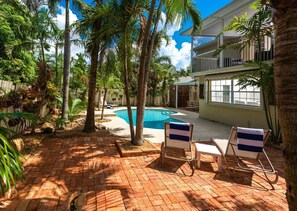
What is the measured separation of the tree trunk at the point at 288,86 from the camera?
4.41ft

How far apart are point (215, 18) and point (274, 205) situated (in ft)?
41.3

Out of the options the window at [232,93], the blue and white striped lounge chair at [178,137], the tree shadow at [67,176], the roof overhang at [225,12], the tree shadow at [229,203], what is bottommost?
the tree shadow at [229,203]

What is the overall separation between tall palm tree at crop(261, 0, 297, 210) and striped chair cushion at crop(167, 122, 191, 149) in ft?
12.9

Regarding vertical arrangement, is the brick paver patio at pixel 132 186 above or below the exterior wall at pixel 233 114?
below

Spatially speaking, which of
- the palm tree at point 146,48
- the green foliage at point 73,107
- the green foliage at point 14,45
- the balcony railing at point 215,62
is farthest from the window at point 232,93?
the green foliage at point 14,45

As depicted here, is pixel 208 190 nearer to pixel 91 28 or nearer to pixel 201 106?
pixel 91 28

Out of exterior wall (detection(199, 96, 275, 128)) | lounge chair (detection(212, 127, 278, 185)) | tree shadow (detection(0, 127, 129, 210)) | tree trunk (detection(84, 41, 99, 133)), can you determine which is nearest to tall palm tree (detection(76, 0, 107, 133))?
tree trunk (detection(84, 41, 99, 133))

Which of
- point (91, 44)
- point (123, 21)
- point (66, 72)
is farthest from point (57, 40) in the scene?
point (123, 21)

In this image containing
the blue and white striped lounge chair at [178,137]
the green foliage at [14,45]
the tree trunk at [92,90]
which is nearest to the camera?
the blue and white striped lounge chair at [178,137]

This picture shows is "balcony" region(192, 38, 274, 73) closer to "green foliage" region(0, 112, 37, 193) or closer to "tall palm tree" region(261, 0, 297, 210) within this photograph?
"tall palm tree" region(261, 0, 297, 210)

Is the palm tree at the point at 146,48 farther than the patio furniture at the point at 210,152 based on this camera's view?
Yes

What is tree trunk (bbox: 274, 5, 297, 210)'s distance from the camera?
52.9 inches

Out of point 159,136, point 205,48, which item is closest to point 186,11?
point 159,136

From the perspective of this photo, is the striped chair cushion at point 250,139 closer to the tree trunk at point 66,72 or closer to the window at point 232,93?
the window at point 232,93
